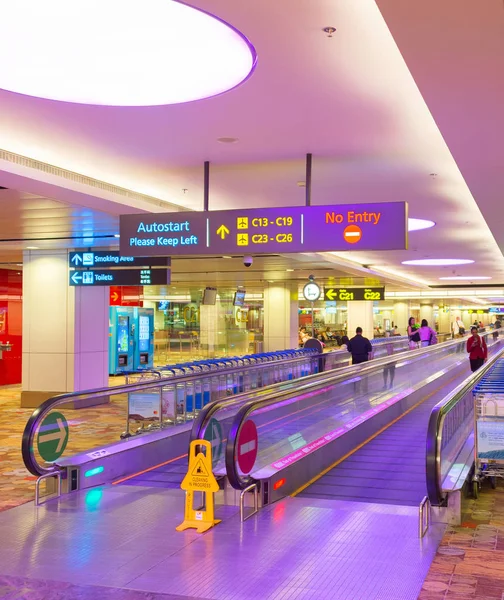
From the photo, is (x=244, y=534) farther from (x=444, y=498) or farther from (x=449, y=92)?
(x=449, y=92)

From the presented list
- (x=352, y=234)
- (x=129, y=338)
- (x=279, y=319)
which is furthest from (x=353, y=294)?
(x=352, y=234)

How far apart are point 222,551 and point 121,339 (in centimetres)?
2061

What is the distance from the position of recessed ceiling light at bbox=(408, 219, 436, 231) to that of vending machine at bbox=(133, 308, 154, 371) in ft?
42.9

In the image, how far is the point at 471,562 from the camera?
562 centimetres

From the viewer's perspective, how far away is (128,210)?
1173 cm

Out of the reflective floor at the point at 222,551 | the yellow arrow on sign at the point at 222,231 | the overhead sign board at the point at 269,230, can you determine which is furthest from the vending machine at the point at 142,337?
the reflective floor at the point at 222,551

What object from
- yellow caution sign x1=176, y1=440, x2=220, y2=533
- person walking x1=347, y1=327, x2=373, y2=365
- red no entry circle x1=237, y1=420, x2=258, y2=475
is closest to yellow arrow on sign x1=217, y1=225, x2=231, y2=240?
red no entry circle x1=237, y1=420, x2=258, y2=475

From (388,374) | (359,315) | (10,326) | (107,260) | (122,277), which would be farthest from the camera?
(359,315)

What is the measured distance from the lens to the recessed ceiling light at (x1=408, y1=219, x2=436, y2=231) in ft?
52.5

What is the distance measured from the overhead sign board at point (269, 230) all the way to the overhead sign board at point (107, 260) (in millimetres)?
4231

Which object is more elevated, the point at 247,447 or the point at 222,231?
the point at 222,231

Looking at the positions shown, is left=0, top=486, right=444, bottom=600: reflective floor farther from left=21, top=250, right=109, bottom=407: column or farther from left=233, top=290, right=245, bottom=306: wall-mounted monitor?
left=233, top=290, right=245, bottom=306: wall-mounted monitor

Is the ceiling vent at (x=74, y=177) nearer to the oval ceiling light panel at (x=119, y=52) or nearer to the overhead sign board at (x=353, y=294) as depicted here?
the oval ceiling light panel at (x=119, y=52)

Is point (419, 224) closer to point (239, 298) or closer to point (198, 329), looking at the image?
point (239, 298)
